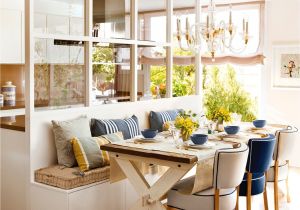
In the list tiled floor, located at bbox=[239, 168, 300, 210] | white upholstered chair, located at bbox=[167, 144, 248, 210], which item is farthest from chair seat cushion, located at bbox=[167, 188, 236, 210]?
tiled floor, located at bbox=[239, 168, 300, 210]

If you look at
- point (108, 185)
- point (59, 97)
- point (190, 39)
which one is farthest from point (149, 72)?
point (108, 185)

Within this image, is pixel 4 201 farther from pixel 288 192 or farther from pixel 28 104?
pixel 288 192

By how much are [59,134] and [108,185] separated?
2.10ft

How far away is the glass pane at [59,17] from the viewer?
4047 mm

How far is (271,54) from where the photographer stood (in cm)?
664

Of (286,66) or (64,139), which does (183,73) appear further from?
(64,139)

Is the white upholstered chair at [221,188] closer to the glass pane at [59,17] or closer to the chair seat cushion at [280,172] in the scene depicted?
the chair seat cushion at [280,172]

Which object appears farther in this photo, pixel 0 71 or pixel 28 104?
pixel 0 71

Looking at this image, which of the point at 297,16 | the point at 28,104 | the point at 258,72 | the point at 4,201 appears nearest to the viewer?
the point at 28,104

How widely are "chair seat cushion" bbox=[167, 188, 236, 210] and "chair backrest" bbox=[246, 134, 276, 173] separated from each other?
0.31m

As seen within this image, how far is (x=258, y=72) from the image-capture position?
6.89 metres

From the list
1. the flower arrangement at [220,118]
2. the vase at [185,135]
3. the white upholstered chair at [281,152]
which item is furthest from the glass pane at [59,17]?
the white upholstered chair at [281,152]

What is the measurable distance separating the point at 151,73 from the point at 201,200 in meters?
2.50

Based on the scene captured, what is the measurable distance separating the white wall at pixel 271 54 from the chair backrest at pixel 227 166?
137 inches
